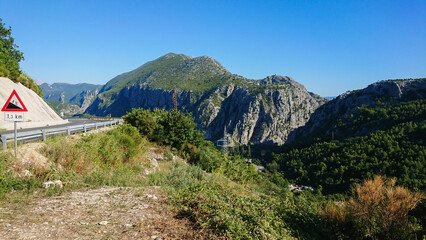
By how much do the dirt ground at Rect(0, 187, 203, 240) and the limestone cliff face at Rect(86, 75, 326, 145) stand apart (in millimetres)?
153416

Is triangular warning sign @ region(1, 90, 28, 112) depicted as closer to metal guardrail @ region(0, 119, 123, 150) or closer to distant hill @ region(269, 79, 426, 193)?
metal guardrail @ region(0, 119, 123, 150)

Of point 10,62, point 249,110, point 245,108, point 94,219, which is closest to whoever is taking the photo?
point 94,219

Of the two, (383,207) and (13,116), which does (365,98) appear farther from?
(13,116)

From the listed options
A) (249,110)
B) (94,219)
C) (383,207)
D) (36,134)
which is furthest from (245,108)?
(94,219)

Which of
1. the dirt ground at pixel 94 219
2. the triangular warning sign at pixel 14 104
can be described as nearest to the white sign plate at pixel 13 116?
the triangular warning sign at pixel 14 104

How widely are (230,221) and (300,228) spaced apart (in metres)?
2.06

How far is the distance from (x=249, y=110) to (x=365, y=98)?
75327mm

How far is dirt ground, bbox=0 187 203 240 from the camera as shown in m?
3.58

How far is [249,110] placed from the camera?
6284 inches

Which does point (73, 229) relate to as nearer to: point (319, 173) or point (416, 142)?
point (319, 173)

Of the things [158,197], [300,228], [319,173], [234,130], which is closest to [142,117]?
[158,197]

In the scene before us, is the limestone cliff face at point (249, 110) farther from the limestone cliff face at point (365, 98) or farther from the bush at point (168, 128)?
the bush at point (168, 128)

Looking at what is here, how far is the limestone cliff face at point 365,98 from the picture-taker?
118562 mm

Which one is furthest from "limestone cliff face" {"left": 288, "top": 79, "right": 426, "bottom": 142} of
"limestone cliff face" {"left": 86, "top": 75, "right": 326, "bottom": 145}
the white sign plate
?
the white sign plate
